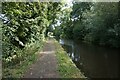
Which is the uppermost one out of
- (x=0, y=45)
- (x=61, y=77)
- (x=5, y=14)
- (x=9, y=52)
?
(x=5, y=14)

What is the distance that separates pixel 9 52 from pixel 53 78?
9.10 ft

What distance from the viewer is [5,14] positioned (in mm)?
9781

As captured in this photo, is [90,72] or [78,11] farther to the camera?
[78,11]

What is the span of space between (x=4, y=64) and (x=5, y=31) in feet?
4.58

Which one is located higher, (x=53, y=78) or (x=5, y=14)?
(x=5, y=14)

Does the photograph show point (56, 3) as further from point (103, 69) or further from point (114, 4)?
point (103, 69)

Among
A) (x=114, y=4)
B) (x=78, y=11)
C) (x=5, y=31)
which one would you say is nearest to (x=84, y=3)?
(x=78, y=11)

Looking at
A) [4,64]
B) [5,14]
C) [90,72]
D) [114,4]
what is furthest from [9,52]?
[114,4]

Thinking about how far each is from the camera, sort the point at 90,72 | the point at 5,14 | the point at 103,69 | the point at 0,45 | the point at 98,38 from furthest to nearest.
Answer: the point at 98,38
the point at 103,69
the point at 90,72
the point at 5,14
the point at 0,45

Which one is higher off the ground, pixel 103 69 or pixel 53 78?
pixel 53 78

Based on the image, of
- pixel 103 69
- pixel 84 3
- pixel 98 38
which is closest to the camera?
pixel 103 69

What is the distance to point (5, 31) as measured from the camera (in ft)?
32.6

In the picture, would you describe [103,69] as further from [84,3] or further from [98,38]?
[84,3]

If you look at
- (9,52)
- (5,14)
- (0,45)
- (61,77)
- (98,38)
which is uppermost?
(5,14)
